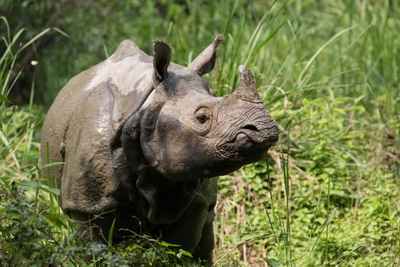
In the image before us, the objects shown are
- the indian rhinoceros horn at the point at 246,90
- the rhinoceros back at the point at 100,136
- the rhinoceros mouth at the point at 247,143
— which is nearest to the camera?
the rhinoceros mouth at the point at 247,143

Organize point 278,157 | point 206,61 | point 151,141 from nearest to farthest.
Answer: point 151,141 → point 206,61 → point 278,157

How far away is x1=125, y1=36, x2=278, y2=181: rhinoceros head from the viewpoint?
13.5 feet

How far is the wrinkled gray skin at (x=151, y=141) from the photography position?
13.8ft

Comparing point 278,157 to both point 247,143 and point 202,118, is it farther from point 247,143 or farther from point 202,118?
point 247,143

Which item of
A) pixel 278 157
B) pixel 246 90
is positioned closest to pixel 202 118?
pixel 246 90

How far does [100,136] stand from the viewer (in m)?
4.60

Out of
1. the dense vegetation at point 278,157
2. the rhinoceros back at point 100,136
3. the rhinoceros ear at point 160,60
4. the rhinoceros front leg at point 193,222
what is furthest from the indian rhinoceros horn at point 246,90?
the rhinoceros front leg at point 193,222

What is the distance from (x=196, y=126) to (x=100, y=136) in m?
0.59

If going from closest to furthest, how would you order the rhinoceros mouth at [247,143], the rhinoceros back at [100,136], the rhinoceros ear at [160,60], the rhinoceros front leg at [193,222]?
1. the rhinoceros mouth at [247,143]
2. the rhinoceros ear at [160,60]
3. the rhinoceros back at [100,136]
4. the rhinoceros front leg at [193,222]

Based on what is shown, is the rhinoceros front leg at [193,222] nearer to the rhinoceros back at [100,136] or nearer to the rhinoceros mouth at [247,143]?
the rhinoceros back at [100,136]

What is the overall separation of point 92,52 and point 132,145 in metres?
5.92

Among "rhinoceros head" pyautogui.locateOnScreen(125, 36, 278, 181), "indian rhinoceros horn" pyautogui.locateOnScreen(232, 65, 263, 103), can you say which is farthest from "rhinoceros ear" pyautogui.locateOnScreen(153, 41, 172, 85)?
"indian rhinoceros horn" pyautogui.locateOnScreen(232, 65, 263, 103)

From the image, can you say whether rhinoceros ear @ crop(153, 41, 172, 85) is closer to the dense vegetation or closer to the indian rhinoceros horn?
the indian rhinoceros horn

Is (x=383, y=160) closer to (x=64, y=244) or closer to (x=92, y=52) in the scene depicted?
(x=64, y=244)
